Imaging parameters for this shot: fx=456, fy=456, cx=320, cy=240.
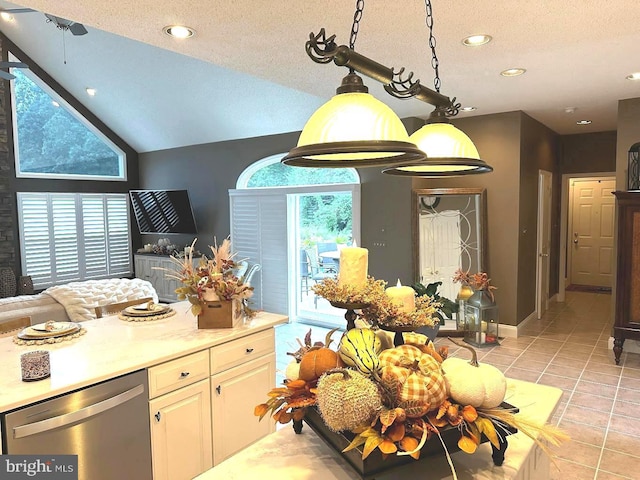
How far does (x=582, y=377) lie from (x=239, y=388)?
325 cm

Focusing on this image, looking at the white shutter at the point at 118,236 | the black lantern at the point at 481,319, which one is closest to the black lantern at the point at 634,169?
the black lantern at the point at 481,319

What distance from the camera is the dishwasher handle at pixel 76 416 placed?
171 centimetres

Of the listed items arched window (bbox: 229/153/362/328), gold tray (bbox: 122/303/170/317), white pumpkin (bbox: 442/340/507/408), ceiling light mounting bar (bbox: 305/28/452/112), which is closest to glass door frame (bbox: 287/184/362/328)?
arched window (bbox: 229/153/362/328)

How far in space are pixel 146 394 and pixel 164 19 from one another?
75.9 inches

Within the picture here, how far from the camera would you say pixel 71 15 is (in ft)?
7.87

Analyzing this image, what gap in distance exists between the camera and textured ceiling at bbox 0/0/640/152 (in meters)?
2.35

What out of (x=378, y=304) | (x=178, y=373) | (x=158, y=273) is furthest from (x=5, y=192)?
(x=378, y=304)

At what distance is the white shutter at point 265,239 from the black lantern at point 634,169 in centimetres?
410

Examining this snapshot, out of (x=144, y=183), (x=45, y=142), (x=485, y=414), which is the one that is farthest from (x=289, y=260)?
(x=485, y=414)

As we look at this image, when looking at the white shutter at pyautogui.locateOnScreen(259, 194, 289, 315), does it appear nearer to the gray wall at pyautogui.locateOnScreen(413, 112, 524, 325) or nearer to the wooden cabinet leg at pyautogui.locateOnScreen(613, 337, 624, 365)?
the gray wall at pyautogui.locateOnScreen(413, 112, 524, 325)

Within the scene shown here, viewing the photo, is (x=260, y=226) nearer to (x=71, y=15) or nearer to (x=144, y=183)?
(x=144, y=183)

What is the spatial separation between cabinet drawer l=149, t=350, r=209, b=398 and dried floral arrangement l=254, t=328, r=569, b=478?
3.61 feet

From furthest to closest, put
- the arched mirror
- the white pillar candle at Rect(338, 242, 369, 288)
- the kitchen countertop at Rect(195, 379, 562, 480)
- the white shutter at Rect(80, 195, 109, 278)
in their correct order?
the white shutter at Rect(80, 195, 109, 278)
the arched mirror
the white pillar candle at Rect(338, 242, 369, 288)
the kitchen countertop at Rect(195, 379, 562, 480)

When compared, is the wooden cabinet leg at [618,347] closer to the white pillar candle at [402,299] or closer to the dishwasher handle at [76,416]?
the white pillar candle at [402,299]
